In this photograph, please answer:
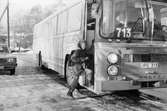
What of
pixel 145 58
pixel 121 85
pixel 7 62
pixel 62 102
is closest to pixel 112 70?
pixel 121 85

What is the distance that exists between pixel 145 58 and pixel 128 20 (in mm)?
1093

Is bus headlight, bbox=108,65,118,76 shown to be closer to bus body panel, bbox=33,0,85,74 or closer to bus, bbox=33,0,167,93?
bus, bbox=33,0,167,93

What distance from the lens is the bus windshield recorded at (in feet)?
20.4

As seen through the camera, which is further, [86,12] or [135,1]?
[86,12]

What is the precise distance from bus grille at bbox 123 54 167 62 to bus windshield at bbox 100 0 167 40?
1.65 ft

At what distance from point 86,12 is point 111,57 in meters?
1.79

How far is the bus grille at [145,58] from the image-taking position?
616cm

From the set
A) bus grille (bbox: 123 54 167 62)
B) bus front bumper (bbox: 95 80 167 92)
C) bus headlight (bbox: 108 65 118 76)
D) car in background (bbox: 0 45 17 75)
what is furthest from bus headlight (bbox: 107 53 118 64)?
car in background (bbox: 0 45 17 75)

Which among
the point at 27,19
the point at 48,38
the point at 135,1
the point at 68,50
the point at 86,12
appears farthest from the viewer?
the point at 27,19

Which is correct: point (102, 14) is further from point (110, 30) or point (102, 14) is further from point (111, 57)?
point (111, 57)

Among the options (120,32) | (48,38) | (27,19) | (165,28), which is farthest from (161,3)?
(27,19)

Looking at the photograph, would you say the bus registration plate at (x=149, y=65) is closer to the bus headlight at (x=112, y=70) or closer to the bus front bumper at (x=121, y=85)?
the bus front bumper at (x=121, y=85)

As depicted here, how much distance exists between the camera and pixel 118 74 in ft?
19.9

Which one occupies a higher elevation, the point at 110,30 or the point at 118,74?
the point at 110,30
